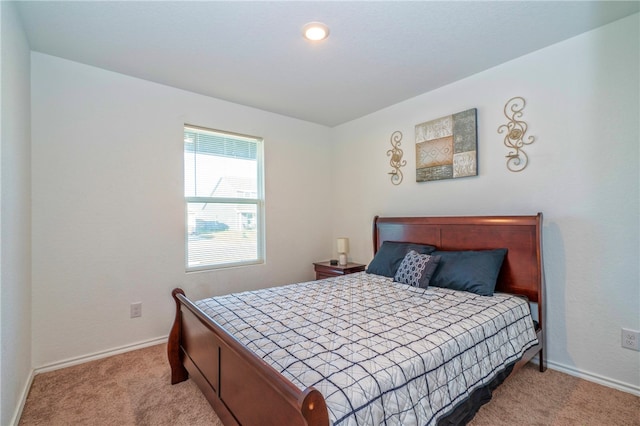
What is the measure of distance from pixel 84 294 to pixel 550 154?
395 centimetres

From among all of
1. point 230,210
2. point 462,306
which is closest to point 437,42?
point 462,306

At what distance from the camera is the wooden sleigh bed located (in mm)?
1068

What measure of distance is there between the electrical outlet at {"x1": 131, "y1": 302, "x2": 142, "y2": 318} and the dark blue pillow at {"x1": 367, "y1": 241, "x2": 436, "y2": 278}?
87.2 inches

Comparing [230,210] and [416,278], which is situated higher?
[230,210]

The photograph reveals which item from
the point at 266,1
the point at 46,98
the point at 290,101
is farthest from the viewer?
the point at 290,101

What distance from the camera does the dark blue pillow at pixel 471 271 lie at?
2.32 metres

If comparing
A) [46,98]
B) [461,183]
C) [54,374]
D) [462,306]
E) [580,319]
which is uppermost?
[46,98]

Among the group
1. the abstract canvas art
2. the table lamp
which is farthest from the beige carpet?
the table lamp

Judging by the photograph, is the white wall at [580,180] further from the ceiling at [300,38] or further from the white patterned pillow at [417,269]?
the white patterned pillow at [417,269]

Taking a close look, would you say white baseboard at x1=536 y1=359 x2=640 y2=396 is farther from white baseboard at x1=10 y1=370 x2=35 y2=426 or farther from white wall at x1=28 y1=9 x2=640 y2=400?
white baseboard at x1=10 y1=370 x2=35 y2=426

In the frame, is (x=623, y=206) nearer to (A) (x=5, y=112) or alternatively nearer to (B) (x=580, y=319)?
(B) (x=580, y=319)

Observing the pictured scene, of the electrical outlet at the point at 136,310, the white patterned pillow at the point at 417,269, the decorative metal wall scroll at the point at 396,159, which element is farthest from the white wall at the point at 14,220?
the decorative metal wall scroll at the point at 396,159

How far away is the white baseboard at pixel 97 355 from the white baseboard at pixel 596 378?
3368 mm

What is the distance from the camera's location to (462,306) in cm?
201
